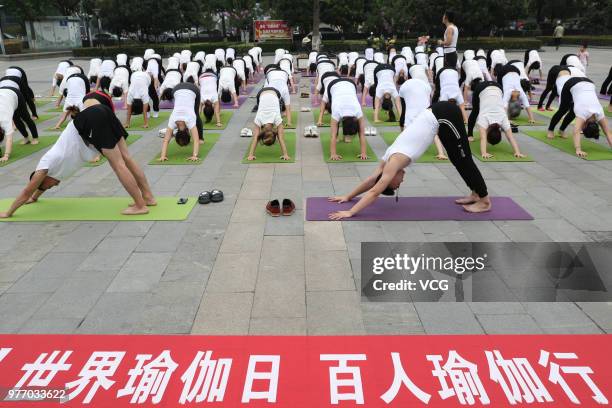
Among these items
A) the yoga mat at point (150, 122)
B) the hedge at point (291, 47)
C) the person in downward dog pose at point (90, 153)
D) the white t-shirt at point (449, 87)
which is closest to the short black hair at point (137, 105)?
the yoga mat at point (150, 122)

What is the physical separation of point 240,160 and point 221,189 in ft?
5.57

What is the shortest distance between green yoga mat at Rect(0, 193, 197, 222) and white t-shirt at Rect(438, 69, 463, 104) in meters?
6.13

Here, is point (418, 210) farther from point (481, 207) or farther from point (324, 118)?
point (324, 118)

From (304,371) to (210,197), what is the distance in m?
3.88

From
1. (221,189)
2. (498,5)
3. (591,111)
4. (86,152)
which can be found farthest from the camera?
(498,5)

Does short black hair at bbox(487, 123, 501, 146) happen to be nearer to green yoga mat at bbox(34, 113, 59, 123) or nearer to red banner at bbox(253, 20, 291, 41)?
green yoga mat at bbox(34, 113, 59, 123)

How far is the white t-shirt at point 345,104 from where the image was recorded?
812 centimetres

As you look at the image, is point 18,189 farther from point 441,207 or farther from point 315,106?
point 315,106

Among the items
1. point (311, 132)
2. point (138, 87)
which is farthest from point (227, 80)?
point (311, 132)

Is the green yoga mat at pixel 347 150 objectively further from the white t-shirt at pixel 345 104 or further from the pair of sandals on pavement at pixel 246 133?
the pair of sandals on pavement at pixel 246 133

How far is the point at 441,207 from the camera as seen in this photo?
646 cm

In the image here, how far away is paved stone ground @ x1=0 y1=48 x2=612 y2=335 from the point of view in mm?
3982

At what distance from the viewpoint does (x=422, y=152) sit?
19.3ft

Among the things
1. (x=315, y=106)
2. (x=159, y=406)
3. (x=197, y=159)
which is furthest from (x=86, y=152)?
(x=315, y=106)
